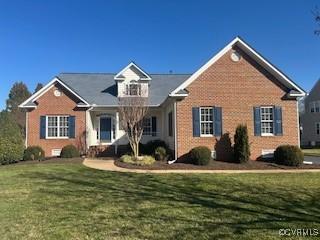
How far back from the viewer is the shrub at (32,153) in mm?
21750

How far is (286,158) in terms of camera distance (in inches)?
691

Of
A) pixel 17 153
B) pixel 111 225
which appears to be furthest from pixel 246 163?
pixel 17 153

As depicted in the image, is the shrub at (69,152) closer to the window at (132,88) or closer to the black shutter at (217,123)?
the window at (132,88)

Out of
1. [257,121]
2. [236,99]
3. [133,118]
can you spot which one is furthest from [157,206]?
[257,121]

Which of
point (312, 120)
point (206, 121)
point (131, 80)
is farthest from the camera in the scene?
point (312, 120)

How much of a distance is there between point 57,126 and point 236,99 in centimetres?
1285

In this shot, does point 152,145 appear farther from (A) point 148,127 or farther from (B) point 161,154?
(B) point 161,154

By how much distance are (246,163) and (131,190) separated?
30.1ft

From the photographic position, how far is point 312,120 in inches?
1800

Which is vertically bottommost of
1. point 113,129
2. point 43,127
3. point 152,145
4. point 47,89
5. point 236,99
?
point 152,145

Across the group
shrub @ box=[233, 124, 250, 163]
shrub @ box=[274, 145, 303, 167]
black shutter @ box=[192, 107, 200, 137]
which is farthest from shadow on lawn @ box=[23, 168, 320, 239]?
shrub @ box=[274, 145, 303, 167]

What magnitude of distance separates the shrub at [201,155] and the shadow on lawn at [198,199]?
12.2ft

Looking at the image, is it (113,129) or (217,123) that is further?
(113,129)

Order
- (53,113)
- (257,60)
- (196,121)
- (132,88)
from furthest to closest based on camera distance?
(132,88) < (53,113) < (257,60) < (196,121)
